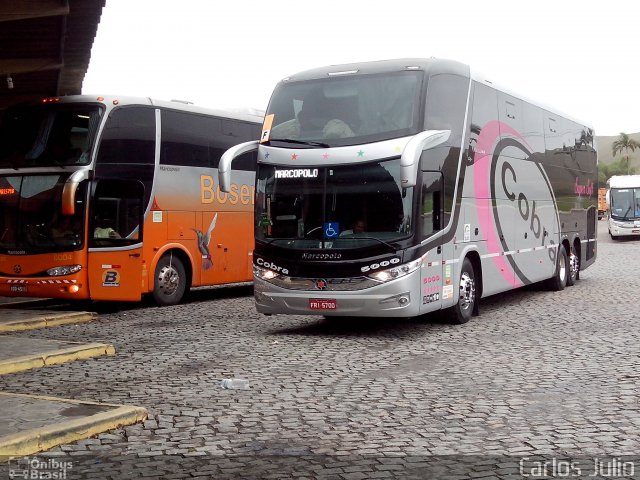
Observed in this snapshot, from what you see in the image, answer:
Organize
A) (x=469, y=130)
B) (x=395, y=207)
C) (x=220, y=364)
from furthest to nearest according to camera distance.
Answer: (x=469, y=130) → (x=395, y=207) → (x=220, y=364)

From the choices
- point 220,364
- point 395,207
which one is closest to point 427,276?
point 395,207

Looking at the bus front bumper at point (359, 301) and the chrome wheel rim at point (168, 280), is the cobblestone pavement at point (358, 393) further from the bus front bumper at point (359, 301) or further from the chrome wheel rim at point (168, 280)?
the chrome wheel rim at point (168, 280)

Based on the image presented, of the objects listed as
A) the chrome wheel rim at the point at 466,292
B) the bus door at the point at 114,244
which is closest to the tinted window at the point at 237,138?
the bus door at the point at 114,244

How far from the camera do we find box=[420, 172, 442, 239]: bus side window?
12.4 meters

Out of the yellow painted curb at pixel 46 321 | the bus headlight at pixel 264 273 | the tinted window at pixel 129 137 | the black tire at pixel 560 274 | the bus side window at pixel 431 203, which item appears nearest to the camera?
the bus side window at pixel 431 203

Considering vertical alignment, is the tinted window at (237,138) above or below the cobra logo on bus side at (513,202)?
above

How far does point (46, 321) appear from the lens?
14320mm

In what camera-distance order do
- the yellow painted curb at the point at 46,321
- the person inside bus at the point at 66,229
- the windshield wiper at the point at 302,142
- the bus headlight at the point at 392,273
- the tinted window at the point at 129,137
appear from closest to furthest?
the bus headlight at the point at 392,273, the windshield wiper at the point at 302,142, the yellow painted curb at the point at 46,321, the person inside bus at the point at 66,229, the tinted window at the point at 129,137

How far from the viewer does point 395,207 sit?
1214cm

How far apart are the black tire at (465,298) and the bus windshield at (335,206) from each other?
218cm

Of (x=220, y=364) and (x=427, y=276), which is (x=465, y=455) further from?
(x=427, y=276)

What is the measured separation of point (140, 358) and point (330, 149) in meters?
3.82

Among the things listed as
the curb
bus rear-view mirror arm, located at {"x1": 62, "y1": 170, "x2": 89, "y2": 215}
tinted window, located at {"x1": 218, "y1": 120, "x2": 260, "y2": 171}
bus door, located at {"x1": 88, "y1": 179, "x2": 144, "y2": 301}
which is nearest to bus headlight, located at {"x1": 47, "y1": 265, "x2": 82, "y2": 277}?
bus door, located at {"x1": 88, "y1": 179, "x2": 144, "y2": 301}

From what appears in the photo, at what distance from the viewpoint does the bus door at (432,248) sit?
12414mm
